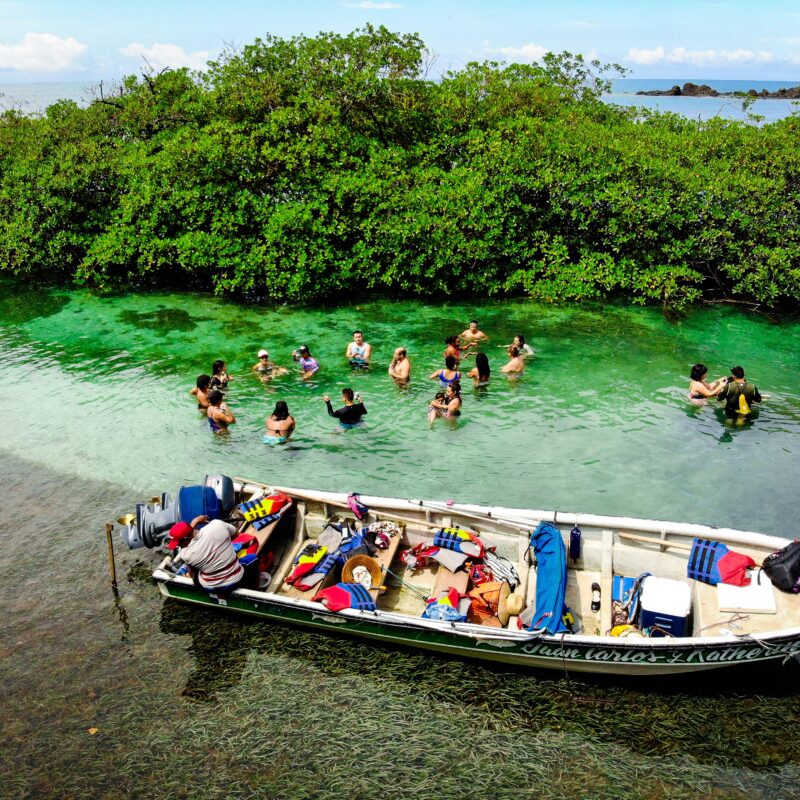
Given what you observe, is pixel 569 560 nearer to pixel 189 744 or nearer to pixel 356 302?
pixel 189 744

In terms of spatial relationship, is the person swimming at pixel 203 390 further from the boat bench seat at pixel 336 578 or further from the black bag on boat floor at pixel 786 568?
the black bag on boat floor at pixel 786 568

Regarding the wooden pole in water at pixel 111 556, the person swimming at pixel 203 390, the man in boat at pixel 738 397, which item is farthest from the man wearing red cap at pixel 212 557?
the man in boat at pixel 738 397

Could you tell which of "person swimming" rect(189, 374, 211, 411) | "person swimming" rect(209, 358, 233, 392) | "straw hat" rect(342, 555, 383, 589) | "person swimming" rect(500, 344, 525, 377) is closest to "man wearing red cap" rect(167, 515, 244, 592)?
"straw hat" rect(342, 555, 383, 589)

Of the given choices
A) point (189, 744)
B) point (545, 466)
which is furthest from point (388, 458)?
point (189, 744)

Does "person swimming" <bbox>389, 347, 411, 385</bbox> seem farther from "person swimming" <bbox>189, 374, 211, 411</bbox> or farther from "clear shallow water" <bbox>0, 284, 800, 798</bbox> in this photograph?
"person swimming" <bbox>189, 374, 211, 411</bbox>

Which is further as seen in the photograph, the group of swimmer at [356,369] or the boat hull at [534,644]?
the group of swimmer at [356,369]

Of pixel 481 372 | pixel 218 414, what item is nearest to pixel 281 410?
pixel 218 414
